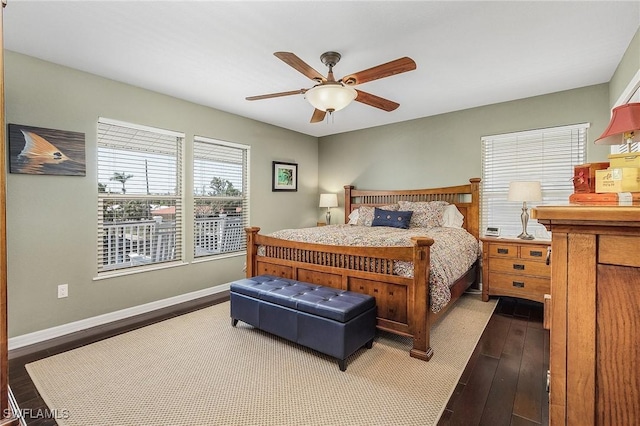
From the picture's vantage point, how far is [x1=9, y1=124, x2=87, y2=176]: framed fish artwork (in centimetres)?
269

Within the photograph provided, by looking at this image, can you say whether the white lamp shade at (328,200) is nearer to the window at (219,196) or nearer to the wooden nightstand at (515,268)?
the window at (219,196)

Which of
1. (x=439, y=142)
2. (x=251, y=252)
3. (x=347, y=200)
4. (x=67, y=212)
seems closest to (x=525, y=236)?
(x=439, y=142)

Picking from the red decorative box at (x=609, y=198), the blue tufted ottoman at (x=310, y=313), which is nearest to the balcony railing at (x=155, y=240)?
the blue tufted ottoman at (x=310, y=313)

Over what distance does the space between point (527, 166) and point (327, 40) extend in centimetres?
311

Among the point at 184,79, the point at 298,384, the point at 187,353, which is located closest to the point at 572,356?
the point at 298,384

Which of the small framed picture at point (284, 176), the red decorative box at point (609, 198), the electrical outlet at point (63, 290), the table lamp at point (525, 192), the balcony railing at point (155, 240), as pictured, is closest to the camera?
the red decorative box at point (609, 198)

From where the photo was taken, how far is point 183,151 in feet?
13.0

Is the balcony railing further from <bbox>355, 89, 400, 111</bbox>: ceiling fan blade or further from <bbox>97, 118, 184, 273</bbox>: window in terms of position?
<bbox>355, 89, 400, 111</bbox>: ceiling fan blade

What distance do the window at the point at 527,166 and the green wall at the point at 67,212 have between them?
3.97m

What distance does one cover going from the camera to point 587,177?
1.11 m

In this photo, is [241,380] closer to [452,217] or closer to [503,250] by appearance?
[503,250]

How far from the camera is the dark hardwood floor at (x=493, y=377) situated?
182cm

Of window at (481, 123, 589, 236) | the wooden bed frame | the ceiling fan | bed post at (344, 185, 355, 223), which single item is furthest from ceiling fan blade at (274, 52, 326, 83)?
bed post at (344, 185, 355, 223)

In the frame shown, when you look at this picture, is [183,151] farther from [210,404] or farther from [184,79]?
[210,404]
